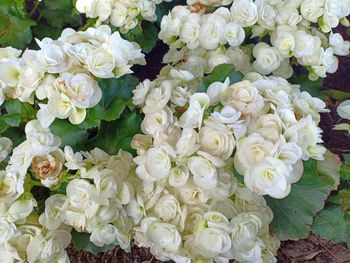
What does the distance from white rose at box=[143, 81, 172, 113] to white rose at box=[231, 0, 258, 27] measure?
0.92ft

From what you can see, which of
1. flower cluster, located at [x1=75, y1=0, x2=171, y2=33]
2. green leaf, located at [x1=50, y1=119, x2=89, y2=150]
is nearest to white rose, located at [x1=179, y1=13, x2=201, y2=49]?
flower cluster, located at [x1=75, y1=0, x2=171, y2=33]

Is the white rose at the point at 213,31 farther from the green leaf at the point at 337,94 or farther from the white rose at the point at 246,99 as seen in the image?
the green leaf at the point at 337,94

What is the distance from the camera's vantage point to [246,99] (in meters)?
1.12

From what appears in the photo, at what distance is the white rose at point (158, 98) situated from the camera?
47.9 inches

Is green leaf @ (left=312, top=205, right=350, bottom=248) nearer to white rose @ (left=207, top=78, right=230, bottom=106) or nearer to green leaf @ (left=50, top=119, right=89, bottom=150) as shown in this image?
white rose @ (left=207, top=78, right=230, bottom=106)

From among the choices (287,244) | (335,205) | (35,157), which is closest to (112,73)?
(35,157)

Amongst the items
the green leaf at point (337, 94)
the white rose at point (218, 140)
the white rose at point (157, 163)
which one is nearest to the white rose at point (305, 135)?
the white rose at point (218, 140)

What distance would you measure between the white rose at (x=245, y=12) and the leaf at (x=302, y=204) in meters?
0.38

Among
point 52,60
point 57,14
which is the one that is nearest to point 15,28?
point 57,14

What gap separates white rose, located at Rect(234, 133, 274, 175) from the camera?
1.08m

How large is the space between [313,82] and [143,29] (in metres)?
0.57

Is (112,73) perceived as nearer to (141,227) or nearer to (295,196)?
(141,227)

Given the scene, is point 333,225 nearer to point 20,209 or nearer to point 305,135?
point 305,135

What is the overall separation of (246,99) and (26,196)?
1.63 ft
